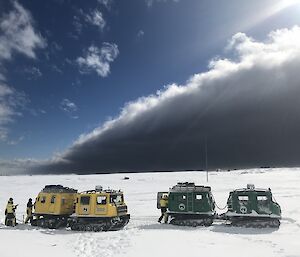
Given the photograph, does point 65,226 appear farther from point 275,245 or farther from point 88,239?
point 275,245

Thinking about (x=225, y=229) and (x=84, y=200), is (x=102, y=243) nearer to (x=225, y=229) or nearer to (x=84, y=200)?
(x=84, y=200)

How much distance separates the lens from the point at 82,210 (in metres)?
21.5

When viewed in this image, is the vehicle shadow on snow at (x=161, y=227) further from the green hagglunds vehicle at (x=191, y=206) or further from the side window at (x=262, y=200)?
the side window at (x=262, y=200)

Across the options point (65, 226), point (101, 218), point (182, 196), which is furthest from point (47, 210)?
point (182, 196)

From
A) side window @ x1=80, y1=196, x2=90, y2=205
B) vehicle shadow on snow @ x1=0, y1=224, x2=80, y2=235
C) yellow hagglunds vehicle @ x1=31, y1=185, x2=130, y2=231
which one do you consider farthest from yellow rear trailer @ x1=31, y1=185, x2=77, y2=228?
side window @ x1=80, y1=196, x2=90, y2=205

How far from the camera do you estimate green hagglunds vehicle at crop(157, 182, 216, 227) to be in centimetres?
2202

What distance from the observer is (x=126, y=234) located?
18.5 metres

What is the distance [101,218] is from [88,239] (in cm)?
337

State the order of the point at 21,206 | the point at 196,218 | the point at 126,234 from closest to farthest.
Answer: the point at 126,234 → the point at 196,218 → the point at 21,206

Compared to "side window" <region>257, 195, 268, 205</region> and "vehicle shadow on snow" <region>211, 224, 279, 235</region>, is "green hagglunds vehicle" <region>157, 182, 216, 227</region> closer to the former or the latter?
"vehicle shadow on snow" <region>211, 224, 279, 235</region>

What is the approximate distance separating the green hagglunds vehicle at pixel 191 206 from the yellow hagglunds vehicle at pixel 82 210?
3.06 meters

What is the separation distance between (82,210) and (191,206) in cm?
666

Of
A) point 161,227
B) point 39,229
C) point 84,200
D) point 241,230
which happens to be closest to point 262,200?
point 241,230

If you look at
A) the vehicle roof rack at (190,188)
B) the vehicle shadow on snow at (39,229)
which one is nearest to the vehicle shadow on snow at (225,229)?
the vehicle roof rack at (190,188)
